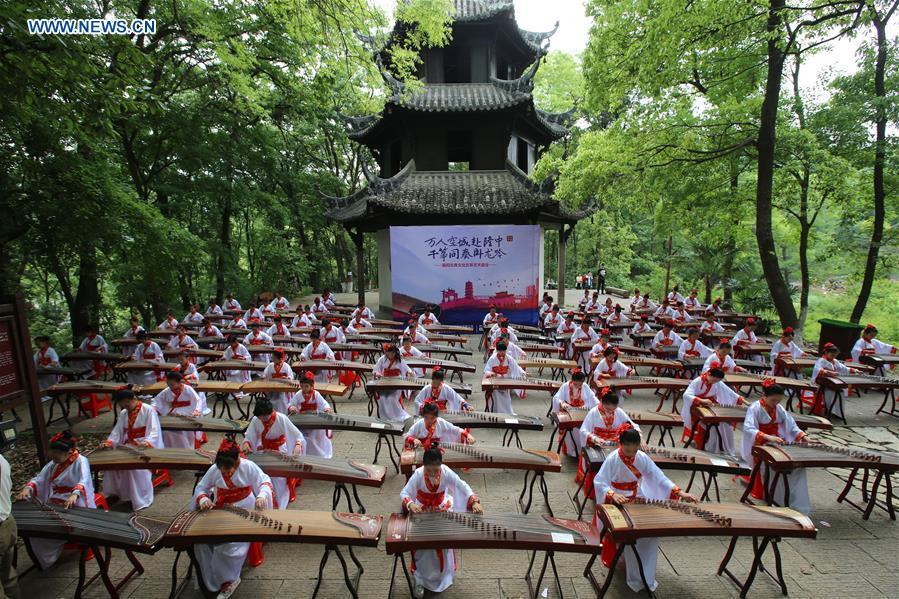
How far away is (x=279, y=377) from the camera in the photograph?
328 inches

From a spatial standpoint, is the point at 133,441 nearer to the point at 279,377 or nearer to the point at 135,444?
the point at 135,444

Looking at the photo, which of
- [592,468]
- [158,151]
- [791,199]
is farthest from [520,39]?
[592,468]

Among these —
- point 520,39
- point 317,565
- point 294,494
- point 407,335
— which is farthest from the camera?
point 520,39

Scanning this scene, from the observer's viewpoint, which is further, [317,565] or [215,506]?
[317,565]

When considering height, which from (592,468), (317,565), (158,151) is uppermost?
(158,151)

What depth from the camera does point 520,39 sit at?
19781 millimetres

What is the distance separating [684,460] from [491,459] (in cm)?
236

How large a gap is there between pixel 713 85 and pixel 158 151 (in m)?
18.2

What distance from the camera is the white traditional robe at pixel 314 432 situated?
6.59 m

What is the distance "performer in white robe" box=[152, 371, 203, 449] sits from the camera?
7059mm

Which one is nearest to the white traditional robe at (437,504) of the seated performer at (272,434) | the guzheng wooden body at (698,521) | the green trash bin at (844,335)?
the guzheng wooden body at (698,521)

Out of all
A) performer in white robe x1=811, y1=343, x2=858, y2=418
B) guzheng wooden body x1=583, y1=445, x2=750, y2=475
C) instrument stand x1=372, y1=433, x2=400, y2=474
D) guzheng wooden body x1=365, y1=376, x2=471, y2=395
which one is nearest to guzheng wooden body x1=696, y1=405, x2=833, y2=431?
guzheng wooden body x1=583, y1=445, x2=750, y2=475

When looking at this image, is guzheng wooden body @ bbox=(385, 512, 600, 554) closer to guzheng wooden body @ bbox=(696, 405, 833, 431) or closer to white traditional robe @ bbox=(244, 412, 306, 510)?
white traditional robe @ bbox=(244, 412, 306, 510)

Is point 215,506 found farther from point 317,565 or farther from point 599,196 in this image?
point 599,196
